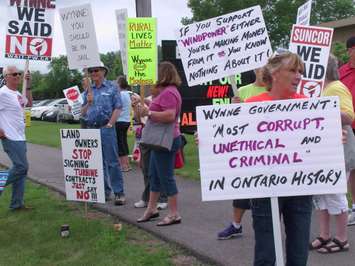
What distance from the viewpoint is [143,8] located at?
12125mm

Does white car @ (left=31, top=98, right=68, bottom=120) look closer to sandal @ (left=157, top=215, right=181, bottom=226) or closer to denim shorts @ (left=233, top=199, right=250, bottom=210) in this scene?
sandal @ (left=157, top=215, right=181, bottom=226)

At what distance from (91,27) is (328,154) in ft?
14.6

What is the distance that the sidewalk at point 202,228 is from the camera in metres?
5.08

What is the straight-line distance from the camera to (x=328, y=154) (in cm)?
354

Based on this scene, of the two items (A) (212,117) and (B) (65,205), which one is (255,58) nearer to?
(A) (212,117)

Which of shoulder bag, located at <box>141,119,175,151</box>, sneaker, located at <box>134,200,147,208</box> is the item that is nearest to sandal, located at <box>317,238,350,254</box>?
shoulder bag, located at <box>141,119,175,151</box>

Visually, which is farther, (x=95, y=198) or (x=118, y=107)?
(x=118, y=107)

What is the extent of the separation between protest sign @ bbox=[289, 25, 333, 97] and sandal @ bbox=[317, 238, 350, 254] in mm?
1751

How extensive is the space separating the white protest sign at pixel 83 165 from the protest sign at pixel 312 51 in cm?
244

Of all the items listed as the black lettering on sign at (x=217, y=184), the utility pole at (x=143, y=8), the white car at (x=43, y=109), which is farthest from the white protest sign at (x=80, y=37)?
the white car at (x=43, y=109)

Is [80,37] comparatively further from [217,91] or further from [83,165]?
[217,91]

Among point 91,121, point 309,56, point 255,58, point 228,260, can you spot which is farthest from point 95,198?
point 309,56

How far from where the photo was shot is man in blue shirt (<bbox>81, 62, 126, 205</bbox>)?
7.62 m

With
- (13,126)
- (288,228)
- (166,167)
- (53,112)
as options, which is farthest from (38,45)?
(53,112)
